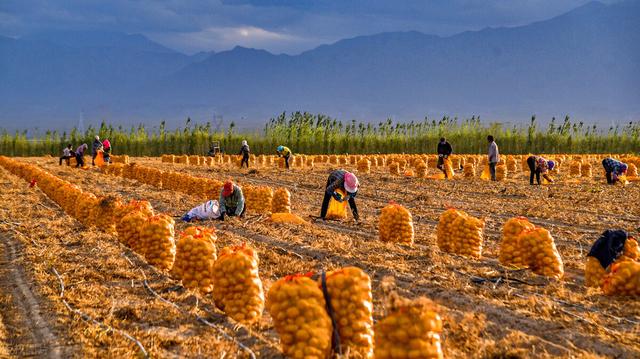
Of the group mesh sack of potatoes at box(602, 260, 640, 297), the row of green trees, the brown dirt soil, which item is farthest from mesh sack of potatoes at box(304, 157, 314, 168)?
mesh sack of potatoes at box(602, 260, 640, 297)

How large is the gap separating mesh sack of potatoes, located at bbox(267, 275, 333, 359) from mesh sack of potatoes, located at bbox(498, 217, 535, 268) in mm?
4610

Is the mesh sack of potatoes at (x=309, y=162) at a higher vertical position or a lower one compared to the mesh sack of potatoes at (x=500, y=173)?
lower

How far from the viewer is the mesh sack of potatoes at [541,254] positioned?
895cm

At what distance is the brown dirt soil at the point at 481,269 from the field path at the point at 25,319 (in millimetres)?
706

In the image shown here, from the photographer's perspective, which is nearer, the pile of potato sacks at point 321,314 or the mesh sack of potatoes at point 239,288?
the pile of potato sacks at point 321,314

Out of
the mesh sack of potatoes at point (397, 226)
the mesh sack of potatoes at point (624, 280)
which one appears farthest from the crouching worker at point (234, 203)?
the mesh sack of potatoes at point (624, 280)

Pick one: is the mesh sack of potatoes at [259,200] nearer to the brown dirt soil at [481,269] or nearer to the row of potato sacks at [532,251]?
the brown dirt soil at [481,269]

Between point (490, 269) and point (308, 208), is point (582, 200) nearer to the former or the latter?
point (308, 208)

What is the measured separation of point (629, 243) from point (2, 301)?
7.56m

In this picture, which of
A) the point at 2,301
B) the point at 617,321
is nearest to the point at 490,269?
the point at 617,321

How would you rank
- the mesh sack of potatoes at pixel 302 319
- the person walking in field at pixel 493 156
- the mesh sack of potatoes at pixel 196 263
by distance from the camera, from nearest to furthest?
the mesh sack of potatoes at pixel 302 319 < the mesh sack of potatoes at pixel 196 263 < the person walking in field at pixel 493 156

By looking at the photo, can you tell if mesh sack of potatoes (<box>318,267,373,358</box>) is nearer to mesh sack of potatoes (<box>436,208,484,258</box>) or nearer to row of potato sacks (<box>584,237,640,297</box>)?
row of potato sacks (<box>584,237,640,297</box>)

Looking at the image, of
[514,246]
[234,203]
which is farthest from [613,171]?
[514,246]

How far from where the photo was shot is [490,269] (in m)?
9.13
